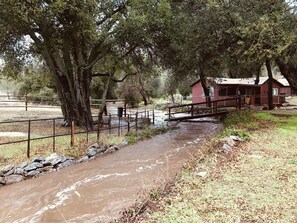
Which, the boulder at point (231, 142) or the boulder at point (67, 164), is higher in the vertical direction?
the boulder at point (231, 142)

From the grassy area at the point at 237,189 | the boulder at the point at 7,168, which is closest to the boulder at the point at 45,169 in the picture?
the boulder at the point at 7,168

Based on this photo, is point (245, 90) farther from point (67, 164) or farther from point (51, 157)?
point (51, 157)

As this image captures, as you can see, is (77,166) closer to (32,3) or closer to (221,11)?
(32,3)

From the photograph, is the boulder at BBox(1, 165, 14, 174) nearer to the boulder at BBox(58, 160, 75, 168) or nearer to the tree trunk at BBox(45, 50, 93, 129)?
the boulder at BBox(58, 160, 75, 168)

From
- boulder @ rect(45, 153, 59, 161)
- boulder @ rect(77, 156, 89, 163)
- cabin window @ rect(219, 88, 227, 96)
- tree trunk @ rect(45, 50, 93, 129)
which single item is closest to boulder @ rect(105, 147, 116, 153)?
boulder @ rect(77, 156, 89, 163)

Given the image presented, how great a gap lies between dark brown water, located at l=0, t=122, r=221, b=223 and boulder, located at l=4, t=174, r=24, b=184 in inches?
6.8

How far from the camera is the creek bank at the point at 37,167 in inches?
288

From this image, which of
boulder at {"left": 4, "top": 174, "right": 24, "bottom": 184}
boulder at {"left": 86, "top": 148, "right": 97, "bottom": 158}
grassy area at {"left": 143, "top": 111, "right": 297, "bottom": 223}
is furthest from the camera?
boulder at {"left": 86, "top": 148, "right": 97, "bottom": 158}

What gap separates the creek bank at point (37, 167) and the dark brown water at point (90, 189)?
0.72ft

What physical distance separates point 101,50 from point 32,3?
5.17 metres

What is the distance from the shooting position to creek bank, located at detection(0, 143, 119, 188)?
288 inches

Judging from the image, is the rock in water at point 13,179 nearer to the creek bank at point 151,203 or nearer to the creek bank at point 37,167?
the creek bank at point 37,167

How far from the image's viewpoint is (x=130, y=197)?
6215mm

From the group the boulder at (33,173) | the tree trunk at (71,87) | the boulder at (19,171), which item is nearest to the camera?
the boulder at (19,171)
